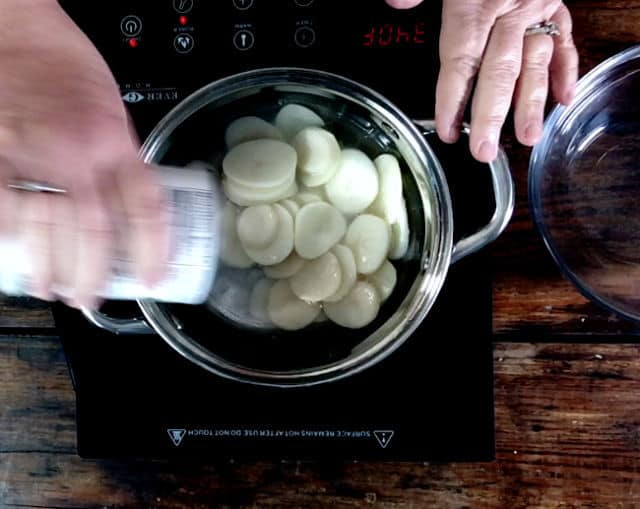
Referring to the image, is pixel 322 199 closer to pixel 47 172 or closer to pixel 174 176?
pixel 174 176

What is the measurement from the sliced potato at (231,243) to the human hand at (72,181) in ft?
0.71

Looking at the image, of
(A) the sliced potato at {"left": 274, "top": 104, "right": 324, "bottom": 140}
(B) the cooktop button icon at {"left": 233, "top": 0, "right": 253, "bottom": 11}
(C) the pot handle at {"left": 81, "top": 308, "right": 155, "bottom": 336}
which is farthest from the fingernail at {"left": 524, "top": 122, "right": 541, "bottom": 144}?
(C) the pot handle at {"left": 81, "top": 308, "right": 155, "bottom": 336}

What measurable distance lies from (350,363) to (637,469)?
326 millimetres

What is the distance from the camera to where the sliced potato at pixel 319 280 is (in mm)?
767

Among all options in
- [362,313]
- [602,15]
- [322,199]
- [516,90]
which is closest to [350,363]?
[362,313]

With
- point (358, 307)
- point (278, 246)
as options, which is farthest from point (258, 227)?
point (358, 307)

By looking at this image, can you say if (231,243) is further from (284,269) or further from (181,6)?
(181,6)

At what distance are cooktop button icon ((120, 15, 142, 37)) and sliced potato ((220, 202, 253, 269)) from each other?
210mm

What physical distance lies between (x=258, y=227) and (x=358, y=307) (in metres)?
0.13

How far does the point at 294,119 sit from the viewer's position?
80cm

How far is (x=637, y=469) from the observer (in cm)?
80

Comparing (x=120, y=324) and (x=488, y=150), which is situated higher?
(x=488, y=150)

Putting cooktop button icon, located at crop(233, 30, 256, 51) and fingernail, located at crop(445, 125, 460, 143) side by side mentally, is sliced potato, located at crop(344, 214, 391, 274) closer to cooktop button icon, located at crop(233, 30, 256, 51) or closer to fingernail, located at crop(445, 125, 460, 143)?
fingernail, located at crop(445, 125, 460, 143)

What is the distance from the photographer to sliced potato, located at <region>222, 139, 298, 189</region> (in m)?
0.76
